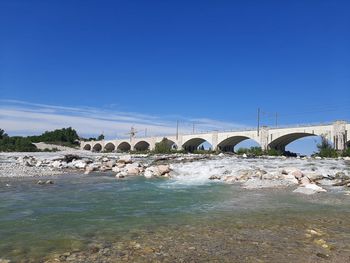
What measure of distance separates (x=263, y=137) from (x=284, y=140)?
426 cm

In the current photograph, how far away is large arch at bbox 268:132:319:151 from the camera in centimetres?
6738

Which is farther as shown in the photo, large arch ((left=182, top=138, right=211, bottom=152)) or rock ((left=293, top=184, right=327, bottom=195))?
large arch ((left=182, top=138, right=211, bottom=152))

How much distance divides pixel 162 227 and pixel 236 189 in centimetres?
856

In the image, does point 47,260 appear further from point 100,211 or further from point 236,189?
point 236,189

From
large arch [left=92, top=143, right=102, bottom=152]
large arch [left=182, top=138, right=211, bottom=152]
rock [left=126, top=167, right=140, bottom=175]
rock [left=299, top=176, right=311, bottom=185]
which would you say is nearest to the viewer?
rock [left=299, top=176, right=311, bottom=185]

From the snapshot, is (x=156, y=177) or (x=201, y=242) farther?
(x=156, y=177)

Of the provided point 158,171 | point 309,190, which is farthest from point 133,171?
point 309,190

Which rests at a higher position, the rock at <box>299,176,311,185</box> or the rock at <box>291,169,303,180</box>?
the rock at <box>291,169,303,180</box>

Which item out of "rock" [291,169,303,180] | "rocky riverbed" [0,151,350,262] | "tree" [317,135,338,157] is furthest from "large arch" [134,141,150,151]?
"rocky riverbed" [0,151,350,262]

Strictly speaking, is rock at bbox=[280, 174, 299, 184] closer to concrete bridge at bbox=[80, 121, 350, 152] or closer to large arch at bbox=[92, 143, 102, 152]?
concrete bridge at bbox=[80, 121, 350, 152]

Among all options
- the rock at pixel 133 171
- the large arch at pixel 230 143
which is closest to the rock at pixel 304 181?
the rock at pixel 133 171

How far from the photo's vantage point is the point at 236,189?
16.5m

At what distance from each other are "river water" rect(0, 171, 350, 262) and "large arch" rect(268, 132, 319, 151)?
55.7m

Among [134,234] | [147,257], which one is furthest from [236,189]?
[147,257]
